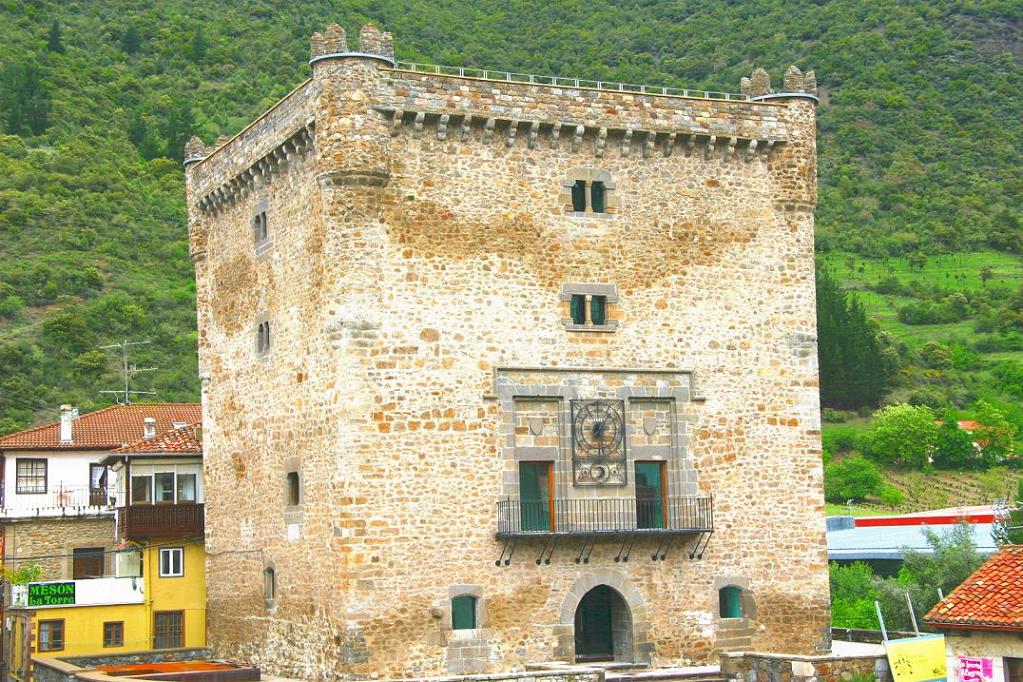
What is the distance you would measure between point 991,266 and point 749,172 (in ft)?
226

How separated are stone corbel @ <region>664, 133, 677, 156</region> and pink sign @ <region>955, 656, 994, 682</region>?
11.0 metres

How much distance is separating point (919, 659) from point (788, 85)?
1186 centimetres

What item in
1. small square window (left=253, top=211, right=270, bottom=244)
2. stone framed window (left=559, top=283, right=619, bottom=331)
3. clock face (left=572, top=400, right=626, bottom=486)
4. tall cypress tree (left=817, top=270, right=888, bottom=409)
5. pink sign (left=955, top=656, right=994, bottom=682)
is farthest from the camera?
tall cypress tree (left=817, top=270, right=888, bottom=409)

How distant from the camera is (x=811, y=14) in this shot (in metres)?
99.4

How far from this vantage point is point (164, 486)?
3725 cm

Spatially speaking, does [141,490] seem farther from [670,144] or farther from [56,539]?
[670,144]

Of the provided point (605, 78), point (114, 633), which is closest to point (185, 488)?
point (114, 633)

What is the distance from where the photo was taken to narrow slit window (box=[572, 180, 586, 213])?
2936 cm

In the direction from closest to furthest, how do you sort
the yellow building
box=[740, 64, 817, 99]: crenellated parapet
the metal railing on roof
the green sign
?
the metal railing on roof < box=[740, 64, 817, 99]: crenellated parapet < the green sign < the yellow building

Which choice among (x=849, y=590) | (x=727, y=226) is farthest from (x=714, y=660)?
(x=849, y=590)

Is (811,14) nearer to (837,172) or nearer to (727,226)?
(837,172)

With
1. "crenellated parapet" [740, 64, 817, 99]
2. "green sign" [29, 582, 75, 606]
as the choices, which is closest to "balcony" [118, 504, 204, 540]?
"green sign" [29, 582, 75, 606]

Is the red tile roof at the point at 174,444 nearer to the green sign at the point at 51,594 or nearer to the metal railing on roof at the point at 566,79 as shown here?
the green sign at the point at 51,594

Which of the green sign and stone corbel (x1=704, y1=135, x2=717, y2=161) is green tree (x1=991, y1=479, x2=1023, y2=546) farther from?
the green sign
